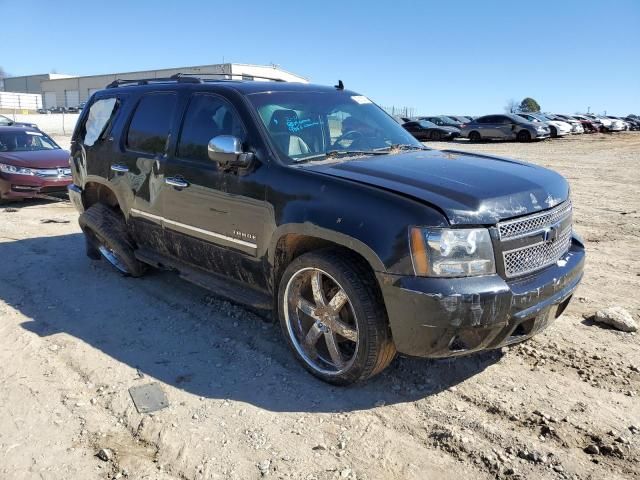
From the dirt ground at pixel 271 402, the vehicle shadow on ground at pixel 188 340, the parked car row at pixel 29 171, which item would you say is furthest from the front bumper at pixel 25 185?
the dirt ground at pixel 271 402

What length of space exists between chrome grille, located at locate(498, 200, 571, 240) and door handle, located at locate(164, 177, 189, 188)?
255 cm

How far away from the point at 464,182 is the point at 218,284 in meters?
2.10

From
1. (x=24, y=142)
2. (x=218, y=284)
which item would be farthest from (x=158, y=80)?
(x=24, y=142)

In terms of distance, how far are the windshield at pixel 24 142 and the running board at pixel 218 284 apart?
7.79 metres

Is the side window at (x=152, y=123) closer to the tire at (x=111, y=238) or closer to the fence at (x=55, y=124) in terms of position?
the tire at (x=111, y=238)

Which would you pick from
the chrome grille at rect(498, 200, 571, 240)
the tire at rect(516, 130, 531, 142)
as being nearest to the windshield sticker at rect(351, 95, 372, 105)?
the chrome grille at rect(498, 200, 571, 240)

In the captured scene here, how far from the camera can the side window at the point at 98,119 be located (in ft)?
18.6

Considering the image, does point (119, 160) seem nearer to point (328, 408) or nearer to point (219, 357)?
point (219, 357)

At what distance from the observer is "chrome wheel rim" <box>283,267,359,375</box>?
3.51 metres

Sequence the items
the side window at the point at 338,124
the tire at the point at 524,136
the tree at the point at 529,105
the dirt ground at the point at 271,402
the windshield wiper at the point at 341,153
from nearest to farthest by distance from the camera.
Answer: the dirt ground at the point at 271,402
the windshield wiper at the point at 341,153
the side window at the point at 338,124
the tire at the point at 524,136
the tree at the point at 529,105

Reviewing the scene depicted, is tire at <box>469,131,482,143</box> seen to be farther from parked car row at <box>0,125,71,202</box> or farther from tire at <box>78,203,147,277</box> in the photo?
tire at <box>78,203,147,277</box>

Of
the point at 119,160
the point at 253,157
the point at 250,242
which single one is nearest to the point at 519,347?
the point at 250,242

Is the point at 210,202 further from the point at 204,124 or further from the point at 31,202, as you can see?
the point at 31,202

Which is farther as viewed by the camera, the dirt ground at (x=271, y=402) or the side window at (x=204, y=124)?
the side window at (x=204, y=124)
